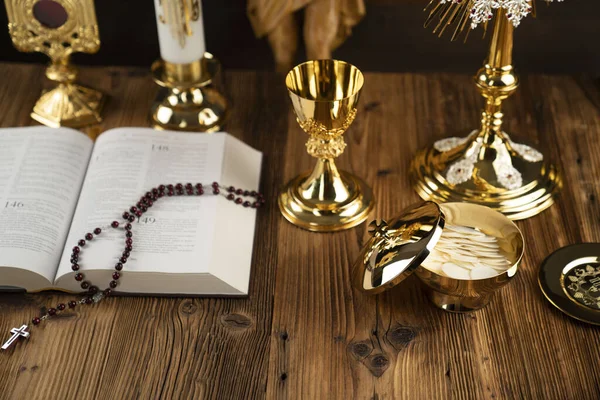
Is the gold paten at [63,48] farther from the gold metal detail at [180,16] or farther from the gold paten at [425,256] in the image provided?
the gold paten at [425,256]

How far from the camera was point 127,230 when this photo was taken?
1.11 metres

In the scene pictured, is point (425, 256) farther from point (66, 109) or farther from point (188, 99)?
point (66, 109)

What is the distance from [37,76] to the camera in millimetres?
1508

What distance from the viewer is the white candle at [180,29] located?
4.17 ft

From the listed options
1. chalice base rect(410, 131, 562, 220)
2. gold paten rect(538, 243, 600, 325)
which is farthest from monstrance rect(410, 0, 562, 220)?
gold paten rect(538, 243, 600, 325)

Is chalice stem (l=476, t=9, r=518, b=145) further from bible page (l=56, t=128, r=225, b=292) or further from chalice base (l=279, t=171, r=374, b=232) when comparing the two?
bible page (l=56, t=128, r=225, b=292)

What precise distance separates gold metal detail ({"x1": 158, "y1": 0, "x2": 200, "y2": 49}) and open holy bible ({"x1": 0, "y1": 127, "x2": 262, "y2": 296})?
0.17 m

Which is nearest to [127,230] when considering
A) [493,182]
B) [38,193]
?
[38,193]

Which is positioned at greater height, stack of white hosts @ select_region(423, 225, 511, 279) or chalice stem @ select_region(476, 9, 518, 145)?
chalice stem @ select_region(476, 9, 518, 145)

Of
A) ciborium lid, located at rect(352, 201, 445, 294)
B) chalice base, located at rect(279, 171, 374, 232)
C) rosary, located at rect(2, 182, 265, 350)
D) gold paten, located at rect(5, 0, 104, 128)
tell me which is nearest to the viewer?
ciborium lid, located at rect(352, 201, 445, 294)

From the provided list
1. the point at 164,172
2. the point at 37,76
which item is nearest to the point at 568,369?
the point at 164,172

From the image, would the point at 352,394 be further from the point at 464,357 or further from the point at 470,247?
the point at 470,247

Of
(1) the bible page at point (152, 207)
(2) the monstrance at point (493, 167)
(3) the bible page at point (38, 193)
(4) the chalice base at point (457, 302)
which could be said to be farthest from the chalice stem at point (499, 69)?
(3) the bible page at point (38, 193)

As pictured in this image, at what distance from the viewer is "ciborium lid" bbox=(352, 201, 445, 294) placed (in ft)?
3.10
